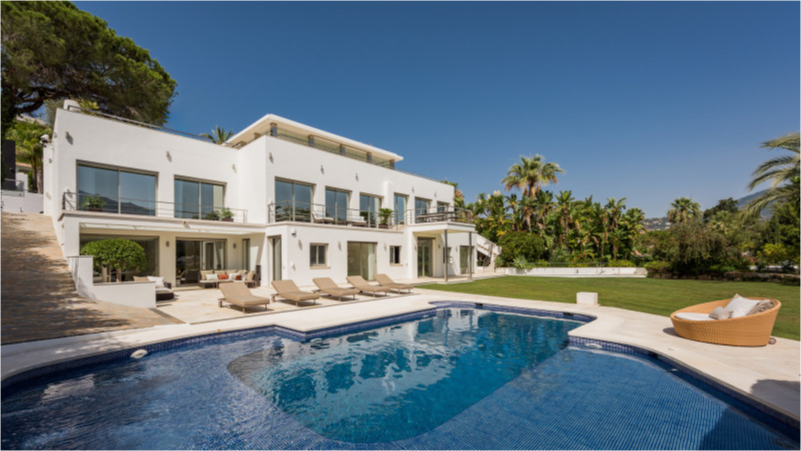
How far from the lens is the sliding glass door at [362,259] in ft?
67.4

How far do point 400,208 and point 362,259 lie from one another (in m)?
5.90

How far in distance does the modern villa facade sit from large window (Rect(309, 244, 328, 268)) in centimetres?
5

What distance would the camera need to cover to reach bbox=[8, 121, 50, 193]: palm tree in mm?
28922

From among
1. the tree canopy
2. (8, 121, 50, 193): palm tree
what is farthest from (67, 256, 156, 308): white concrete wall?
(8, 121, 50, 193): palm tree

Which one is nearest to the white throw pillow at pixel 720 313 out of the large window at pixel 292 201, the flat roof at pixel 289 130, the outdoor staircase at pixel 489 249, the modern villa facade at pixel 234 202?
the modern villa facade at pixel 234 202

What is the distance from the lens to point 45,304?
31.7 feet

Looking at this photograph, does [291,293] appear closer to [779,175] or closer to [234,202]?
[234,202]

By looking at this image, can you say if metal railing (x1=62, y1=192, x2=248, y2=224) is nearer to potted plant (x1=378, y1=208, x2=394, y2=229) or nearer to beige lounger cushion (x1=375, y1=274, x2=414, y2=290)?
beige lounger cushion (x1=375, y1=274, x2=414, y2=290)

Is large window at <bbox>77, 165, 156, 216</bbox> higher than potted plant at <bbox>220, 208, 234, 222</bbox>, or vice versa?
large window at <bbox>77, 165, 156, 216</bbox>

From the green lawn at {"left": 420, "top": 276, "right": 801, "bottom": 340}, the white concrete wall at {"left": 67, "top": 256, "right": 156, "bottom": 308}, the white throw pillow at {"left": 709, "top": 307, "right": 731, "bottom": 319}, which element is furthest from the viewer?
the green lawn at {"left": 420, "top": 276, "right": 801, "bottom": 340}

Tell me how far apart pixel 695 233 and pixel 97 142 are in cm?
3128

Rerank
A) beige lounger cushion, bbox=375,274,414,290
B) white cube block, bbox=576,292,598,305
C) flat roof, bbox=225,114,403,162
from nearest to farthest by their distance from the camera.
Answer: white cube block, bbox=576,292,598,305 → beige lounger cushion, bbox=375,274,414,290 → flat roof, bbox=225,114,403,162

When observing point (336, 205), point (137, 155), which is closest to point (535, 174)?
point (336, 205)

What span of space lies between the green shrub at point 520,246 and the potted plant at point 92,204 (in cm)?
2593
